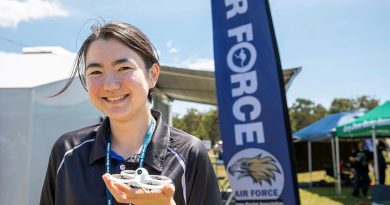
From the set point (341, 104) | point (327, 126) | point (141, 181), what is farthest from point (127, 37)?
point (341, 104)

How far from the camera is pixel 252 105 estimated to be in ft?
13.1

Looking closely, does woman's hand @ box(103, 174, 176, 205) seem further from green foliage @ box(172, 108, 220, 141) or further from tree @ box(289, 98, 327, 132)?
tree @ box(289, 98, 327, 132)

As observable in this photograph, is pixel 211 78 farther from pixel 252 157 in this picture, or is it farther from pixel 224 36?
pixel 252 157

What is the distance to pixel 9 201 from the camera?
3820 millimetres

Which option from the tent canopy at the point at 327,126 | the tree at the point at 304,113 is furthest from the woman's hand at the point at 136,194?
the tree at the point at 304,113

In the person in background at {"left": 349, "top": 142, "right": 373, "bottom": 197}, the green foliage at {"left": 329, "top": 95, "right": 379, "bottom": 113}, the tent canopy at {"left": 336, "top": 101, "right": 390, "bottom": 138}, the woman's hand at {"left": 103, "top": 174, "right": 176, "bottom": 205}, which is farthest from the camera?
the green foliage at {"left": 329, "top": 95, "right": 379, "bottom": 113}

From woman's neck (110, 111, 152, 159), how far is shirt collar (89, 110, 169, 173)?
0.04 m

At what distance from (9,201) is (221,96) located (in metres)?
2.34

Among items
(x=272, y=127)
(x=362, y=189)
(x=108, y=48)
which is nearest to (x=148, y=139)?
(x=108, y=48)

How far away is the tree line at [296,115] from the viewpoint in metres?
44.6

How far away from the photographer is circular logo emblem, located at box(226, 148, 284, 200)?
385 cm

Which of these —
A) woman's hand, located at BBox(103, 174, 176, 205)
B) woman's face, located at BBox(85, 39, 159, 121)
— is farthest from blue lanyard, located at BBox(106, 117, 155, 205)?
woman's hand, located at BBox(103, 174, 176, 205)

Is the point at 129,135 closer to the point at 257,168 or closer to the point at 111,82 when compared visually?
the point at 111,82

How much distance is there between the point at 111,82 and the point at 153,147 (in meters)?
0.25
